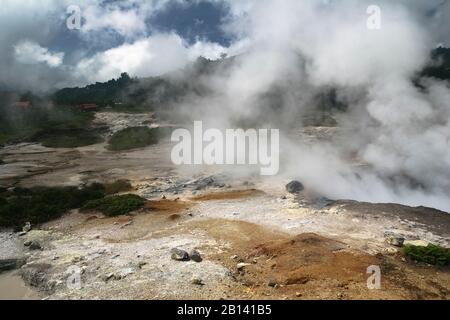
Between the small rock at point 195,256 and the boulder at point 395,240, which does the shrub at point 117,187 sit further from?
the boulder at point 395,240

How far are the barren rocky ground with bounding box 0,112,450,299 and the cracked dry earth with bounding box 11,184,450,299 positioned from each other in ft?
0.10

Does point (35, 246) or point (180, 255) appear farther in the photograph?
point (35, 246)

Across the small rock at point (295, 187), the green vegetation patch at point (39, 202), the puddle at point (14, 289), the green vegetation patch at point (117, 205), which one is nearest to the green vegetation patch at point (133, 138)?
the green vegetation patch at point (39, 202)

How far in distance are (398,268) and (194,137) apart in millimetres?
30756

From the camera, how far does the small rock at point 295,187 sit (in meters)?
19.8

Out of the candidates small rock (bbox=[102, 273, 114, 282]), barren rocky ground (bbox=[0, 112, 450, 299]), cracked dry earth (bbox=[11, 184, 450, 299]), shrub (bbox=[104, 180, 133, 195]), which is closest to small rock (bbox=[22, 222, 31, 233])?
→ barren rocky ground (bbox=[0, 112, 450, 299])

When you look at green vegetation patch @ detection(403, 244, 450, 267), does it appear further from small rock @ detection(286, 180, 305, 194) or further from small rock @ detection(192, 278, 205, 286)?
small rock @ detection(286, 180, 305, 194)

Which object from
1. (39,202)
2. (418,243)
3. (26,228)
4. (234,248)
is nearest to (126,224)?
(26,228)

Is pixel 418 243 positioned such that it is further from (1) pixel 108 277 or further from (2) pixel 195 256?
(1) pixel 108 277

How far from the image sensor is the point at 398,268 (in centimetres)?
1089

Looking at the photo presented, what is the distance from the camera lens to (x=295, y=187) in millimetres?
19906

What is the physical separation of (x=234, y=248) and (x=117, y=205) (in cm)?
Answer: 735
